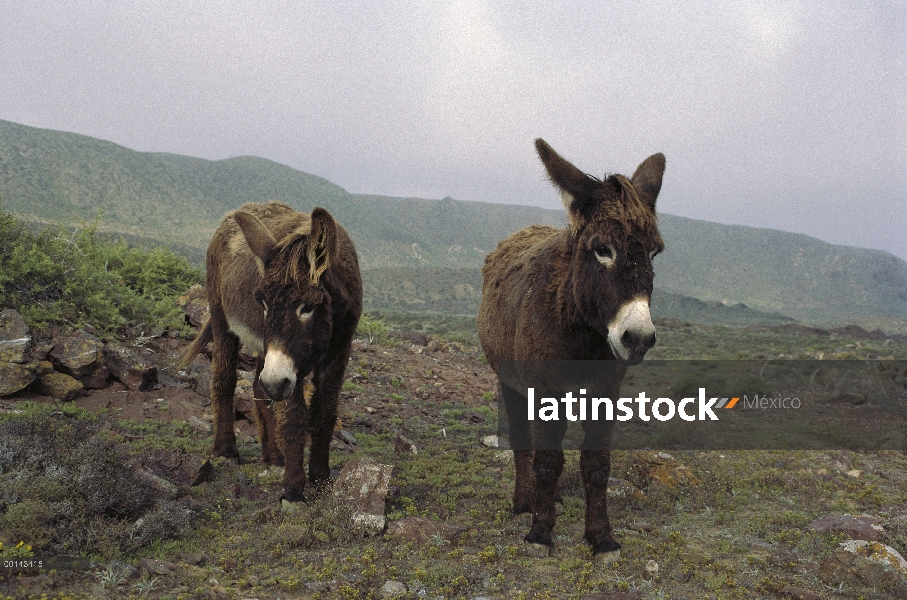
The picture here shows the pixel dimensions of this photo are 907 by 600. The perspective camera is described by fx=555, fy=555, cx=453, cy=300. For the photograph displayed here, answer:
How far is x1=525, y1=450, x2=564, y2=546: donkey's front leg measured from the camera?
197 inches

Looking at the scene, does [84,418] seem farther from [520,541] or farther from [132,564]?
[520,541]

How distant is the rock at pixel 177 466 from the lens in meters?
6.03

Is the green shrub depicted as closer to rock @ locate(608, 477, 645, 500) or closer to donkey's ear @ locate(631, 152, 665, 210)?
rock @ locate(608, 477, 645, 500)

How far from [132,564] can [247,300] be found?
2.81 metres

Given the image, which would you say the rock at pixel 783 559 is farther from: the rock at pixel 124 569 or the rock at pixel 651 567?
the rock at pixel 124 569

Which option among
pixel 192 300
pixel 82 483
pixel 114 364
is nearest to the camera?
pixel 82 483

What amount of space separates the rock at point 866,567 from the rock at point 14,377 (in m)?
10.4

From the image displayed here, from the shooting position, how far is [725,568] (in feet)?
16.1

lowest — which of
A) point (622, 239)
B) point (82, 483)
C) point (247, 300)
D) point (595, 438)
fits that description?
point (82, 483)

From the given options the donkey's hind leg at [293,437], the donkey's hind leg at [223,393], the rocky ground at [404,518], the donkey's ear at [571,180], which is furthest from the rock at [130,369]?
the donkey's ear at [571,180]

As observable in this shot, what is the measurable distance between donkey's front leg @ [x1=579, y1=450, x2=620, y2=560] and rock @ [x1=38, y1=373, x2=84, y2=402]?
8.15 meters

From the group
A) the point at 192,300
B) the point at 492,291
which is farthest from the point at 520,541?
the point at 192,300

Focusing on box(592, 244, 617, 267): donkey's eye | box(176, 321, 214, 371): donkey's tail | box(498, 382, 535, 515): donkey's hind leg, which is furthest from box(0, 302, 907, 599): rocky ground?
box(592, 244, 617, 267): donkey's eye

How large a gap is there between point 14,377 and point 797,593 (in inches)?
402
